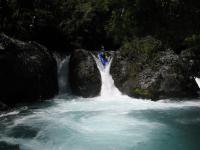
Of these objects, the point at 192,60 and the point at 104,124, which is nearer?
the point at 104,124

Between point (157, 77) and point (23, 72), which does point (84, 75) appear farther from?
point (157, 77)

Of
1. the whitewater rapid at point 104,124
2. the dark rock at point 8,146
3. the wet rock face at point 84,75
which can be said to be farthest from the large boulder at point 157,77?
the dark rock at point 8,146

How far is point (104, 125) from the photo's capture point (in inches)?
496

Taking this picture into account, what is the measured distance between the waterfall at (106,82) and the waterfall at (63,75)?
147cm

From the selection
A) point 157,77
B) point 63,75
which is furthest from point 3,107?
point 157,77

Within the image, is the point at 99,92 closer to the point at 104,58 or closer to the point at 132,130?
the point at 104,58

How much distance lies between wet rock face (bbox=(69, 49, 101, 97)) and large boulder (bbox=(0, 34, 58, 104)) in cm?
109

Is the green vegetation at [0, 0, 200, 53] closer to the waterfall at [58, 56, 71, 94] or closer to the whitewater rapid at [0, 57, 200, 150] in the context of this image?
the waterfall at [58, 56, 71, 94]

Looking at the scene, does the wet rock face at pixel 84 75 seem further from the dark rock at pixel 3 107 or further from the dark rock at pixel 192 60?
the dark rock at pixel 192 60

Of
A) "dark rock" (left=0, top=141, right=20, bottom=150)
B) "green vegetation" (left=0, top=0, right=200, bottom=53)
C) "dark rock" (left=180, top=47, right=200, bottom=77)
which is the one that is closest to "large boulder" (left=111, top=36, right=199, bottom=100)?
"dark rock" (left=180, top=47, right=200, bottom=77)

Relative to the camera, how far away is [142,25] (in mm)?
6816

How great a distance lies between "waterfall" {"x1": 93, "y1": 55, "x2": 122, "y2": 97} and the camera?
58.1ft

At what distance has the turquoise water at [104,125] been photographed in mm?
10602

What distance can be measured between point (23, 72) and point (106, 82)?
13.1 feet
